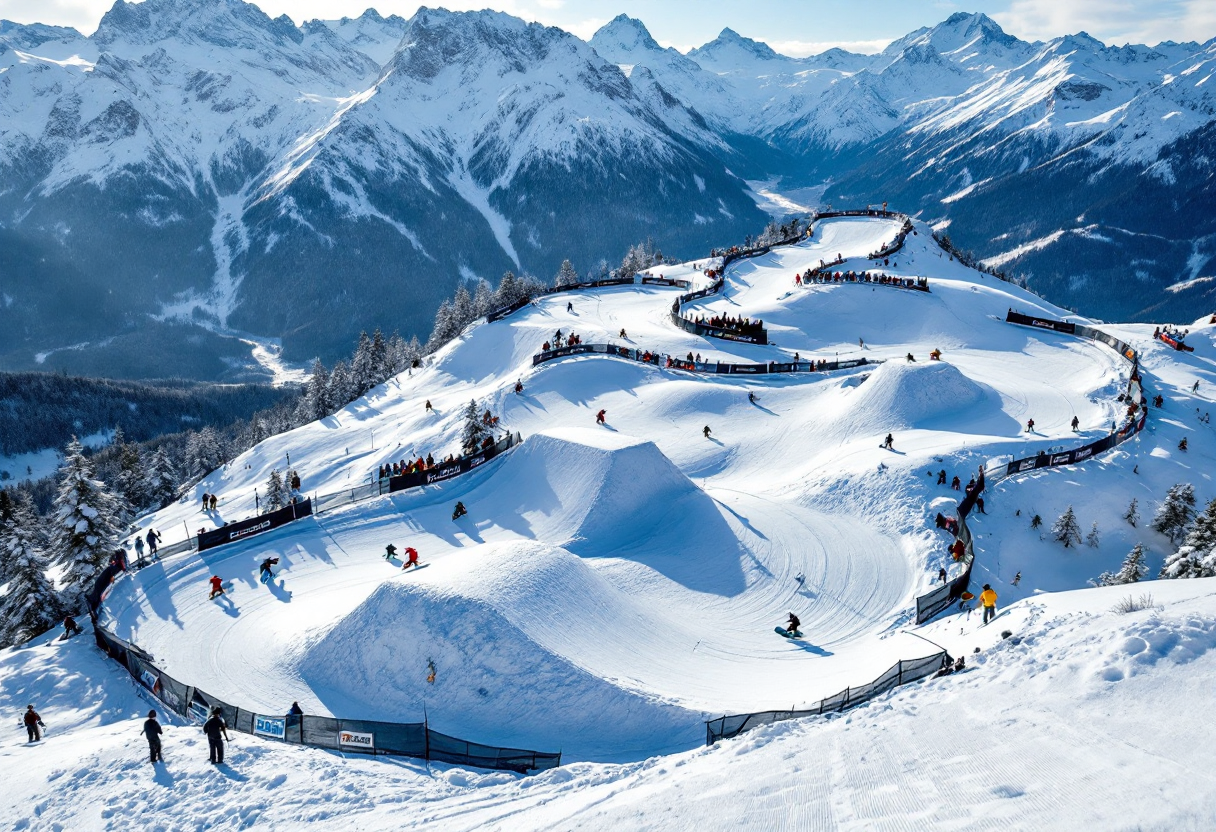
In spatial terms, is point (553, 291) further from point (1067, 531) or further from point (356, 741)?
point (356, 741)

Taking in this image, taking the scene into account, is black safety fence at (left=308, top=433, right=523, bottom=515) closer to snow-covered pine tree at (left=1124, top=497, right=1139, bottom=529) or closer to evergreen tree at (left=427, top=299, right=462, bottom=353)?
snow-covered pine tree at (left=1124, top=497, right=1139, bottom=529)

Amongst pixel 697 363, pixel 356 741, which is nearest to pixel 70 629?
pixel 356 741

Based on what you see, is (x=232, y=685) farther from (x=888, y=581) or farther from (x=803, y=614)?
(x=888, y=581)

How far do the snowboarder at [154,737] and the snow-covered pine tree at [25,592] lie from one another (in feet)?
69.0

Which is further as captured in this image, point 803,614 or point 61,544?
point 61,544

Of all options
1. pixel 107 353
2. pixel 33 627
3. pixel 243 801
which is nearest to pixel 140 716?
pixel 243 801

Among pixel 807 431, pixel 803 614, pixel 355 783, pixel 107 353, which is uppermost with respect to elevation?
pixel 107 353

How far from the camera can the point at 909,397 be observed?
40.0m

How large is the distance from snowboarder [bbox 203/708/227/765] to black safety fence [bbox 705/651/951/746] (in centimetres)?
1110

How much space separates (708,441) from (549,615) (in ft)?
68.5

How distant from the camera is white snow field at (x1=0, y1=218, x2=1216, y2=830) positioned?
12.1m

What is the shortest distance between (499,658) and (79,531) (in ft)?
83.8

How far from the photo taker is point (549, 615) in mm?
21594

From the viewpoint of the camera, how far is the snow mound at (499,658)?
1855 cm
